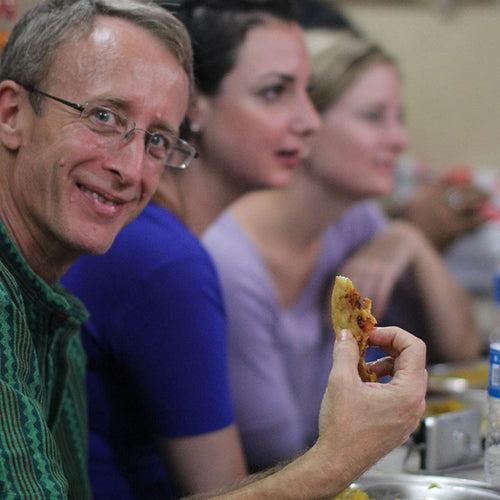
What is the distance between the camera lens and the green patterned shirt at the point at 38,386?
1092mm

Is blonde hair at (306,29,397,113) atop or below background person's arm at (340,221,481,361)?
atop

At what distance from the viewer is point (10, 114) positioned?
4.22 feet

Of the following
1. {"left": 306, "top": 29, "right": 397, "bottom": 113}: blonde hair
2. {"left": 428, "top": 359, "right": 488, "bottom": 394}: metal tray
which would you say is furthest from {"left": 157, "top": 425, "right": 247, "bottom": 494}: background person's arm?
{"left": 306, "top": 29, "right": 397, "bottom": 113}: blonde hair

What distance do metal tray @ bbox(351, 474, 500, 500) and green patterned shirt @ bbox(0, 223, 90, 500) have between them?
440 millimetres

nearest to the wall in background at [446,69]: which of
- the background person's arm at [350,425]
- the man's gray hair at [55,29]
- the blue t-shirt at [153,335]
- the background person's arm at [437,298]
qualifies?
the background person's arm at [437,298]

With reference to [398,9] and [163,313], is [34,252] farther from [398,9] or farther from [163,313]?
[398,9]

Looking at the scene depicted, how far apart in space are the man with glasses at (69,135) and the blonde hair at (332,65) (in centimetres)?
112

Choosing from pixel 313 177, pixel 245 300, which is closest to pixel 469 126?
pixel 313 177

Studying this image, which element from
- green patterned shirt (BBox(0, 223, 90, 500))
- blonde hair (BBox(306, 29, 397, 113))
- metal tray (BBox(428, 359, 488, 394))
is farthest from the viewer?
blonde hair (BBox(306, 29, 397, 113))

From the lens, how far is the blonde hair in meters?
2.43

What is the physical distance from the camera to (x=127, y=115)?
127 cm

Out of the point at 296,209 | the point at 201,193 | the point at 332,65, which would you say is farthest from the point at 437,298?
the point at 201,193

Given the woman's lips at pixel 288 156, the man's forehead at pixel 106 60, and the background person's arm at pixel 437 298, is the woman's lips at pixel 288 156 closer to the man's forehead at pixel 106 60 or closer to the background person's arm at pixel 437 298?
the man's forehead at pixel 106 60

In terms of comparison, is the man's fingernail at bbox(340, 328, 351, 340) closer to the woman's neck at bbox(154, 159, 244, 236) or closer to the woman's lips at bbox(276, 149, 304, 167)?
the woman's neck at bbox(154, 159, 244, 236)
